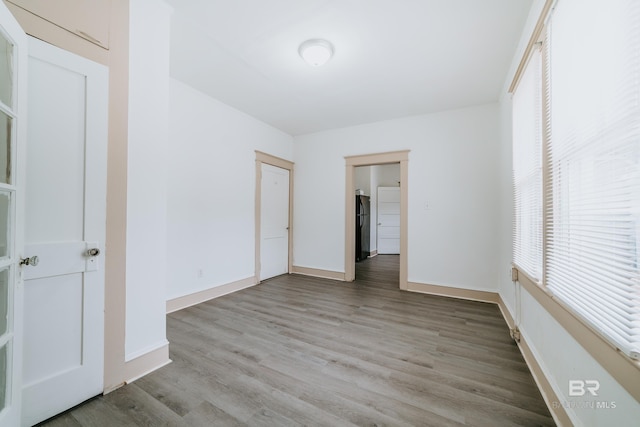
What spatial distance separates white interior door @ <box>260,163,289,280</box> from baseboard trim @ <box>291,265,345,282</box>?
8.9 inches

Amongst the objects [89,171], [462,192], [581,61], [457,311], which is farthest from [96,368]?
[462,192]

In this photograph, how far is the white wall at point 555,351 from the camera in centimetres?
91

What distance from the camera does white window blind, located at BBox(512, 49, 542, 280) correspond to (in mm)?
1754

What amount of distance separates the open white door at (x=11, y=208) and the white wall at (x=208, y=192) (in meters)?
1.57

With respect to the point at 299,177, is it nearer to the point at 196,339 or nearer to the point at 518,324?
the point at 196,339

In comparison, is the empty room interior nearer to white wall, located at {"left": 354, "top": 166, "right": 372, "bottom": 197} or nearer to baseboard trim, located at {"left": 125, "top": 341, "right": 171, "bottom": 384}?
baseboard trim, located at {"left": 125, "top": 341, "right": 171, "bottom": 384}

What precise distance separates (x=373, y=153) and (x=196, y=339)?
3.60 metres

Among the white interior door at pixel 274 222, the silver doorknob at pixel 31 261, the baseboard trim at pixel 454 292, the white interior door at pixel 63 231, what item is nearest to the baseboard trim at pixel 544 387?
the baseboard trim at pixel 454 292

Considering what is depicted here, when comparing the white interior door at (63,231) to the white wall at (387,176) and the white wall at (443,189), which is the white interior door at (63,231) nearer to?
the white wall at (443,189)

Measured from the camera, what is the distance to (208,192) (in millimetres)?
3334

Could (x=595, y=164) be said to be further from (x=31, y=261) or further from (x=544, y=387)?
(x=31, y=261)

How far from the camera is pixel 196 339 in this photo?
2.24 m

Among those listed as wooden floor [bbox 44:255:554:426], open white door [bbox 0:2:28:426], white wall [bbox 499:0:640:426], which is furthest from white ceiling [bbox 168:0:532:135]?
wooden floor [bbox 44:255:554:426]

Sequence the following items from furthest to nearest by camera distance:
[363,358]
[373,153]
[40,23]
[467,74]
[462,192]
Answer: [373,153]
[462,192]
[467,74]
[363,358]
[40,23]
